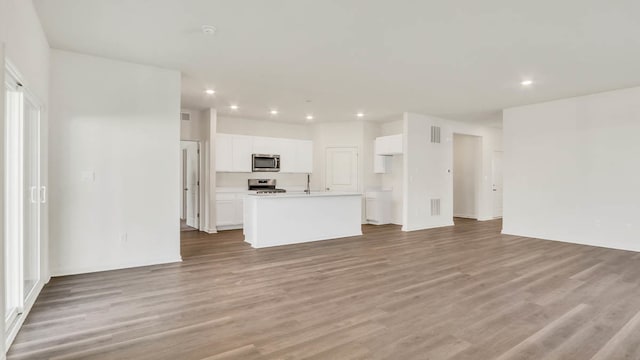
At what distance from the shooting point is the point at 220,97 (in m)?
6.31

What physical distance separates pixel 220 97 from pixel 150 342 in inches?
187

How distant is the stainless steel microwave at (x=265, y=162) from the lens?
26.6ft

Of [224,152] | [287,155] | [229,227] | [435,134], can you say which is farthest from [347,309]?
[435,134]

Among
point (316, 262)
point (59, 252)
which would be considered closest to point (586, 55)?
point (316, 262)

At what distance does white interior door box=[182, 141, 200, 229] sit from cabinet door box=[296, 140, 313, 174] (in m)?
2.47

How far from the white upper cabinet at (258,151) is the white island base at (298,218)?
6.14ft

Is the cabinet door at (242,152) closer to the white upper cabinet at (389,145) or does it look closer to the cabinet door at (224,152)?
the cabinet door at (224,152)

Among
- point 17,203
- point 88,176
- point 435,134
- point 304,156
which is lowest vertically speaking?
point 17,203

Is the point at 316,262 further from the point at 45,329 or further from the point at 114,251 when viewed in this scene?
the point at 45,329

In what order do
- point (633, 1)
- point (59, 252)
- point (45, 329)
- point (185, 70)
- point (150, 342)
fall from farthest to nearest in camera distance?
point (185, 70), point (59, 252), point (633, 1), point (45, 329), point (150, 342)

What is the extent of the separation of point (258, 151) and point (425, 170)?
4.04m

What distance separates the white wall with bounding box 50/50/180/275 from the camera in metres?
4.08

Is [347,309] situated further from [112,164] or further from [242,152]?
[242,152]

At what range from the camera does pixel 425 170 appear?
8180mm
